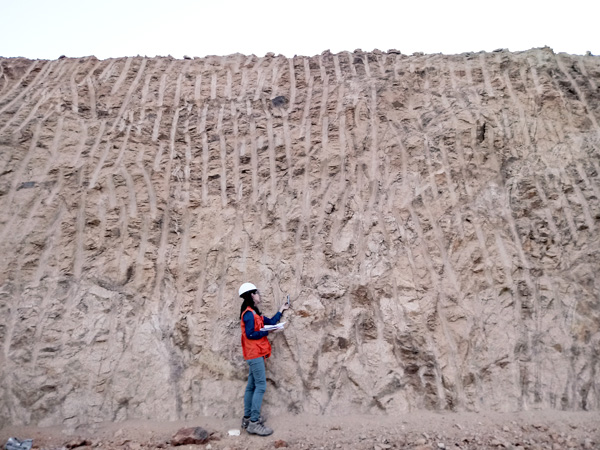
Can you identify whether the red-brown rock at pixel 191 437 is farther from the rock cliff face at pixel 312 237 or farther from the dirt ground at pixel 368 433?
the rock cliff face at pixel 312 237

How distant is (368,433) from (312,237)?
87.7 inches

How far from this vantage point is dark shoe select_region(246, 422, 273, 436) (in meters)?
4.18

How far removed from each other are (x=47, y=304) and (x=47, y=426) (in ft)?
4.25

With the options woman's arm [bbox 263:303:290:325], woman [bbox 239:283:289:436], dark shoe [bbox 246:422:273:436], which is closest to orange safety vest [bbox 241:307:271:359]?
woman [bbox 239:283:289:436]

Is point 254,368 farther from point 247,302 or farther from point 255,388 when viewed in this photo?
point 247,302

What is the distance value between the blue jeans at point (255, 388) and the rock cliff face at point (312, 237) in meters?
0.28

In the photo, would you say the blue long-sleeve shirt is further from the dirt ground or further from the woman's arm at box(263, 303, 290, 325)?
the dirt ground

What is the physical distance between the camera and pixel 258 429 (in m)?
4.20

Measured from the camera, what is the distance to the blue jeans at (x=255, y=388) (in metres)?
4.22

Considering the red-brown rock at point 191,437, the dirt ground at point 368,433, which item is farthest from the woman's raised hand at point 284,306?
the red-brown rock at point 191,437

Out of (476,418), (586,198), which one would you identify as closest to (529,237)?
(586,198)

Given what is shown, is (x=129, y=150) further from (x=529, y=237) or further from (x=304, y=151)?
(x=529, y=237)

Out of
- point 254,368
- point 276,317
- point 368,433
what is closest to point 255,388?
point 254,368

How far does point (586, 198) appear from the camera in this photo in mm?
5285
